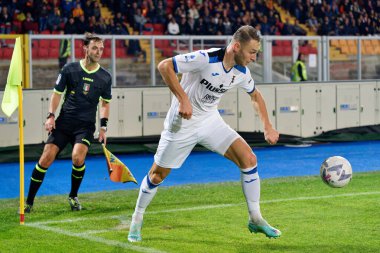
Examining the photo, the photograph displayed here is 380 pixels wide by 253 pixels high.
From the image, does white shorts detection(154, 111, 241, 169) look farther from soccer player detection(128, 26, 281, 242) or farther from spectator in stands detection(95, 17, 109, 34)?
spectator in stands detection(95, 17, 109, 34)

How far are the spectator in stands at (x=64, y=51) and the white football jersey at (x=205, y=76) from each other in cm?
937

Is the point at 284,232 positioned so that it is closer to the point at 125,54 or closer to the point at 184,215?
the point at 184,215

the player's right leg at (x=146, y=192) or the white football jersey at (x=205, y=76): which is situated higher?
the white football jersey at (x=205, y=76)

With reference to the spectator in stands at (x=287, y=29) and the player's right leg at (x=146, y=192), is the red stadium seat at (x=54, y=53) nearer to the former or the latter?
the player's right leg at (x=146, y=192)

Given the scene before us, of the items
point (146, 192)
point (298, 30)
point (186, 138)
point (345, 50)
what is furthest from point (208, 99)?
point (298, 30)

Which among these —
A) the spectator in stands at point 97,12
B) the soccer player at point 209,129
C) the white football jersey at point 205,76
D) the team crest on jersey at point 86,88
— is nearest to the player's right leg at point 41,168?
the team crest on jersey at point 86,88

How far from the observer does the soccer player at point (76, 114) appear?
10.1 metres

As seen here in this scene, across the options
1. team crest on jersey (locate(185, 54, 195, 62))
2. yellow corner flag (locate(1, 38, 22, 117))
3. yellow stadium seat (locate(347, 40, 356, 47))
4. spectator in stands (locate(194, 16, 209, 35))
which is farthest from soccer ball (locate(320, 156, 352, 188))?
spectator in stands (locate(194, 16, 209, 35))

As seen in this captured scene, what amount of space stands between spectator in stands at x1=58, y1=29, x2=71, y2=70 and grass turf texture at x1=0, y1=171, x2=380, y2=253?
566 centimetres

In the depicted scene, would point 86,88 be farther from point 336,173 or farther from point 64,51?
point 64,51

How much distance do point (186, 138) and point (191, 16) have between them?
21.1 metres

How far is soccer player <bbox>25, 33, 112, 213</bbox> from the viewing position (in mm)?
10148

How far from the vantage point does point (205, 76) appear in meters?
7.82

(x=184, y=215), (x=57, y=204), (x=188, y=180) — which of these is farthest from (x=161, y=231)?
(x=188, y=180)
